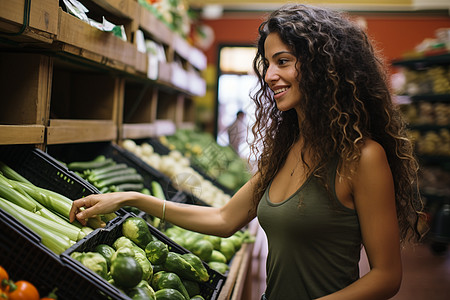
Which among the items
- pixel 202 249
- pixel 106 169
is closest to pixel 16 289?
pixel 202 249

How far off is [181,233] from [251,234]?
3.00 ft

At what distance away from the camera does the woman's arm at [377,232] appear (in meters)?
1.42

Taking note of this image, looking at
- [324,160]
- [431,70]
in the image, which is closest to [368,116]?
[324,160]

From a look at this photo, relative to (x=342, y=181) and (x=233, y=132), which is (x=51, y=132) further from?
(x=233, y=132)

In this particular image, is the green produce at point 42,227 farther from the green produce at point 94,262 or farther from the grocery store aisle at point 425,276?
the grocery store aisle at point 425,276

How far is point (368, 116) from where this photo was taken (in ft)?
5.13

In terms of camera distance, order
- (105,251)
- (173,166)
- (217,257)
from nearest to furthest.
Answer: (105,251), (217,257), (173,166)

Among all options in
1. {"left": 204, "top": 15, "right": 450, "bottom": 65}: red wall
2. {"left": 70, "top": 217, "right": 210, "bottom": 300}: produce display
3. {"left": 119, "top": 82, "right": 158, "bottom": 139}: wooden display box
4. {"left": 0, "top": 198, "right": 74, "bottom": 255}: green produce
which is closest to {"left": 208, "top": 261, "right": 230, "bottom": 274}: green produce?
{"left": 70, "top": 217, "right": 210, "bottom": 300}: produce display

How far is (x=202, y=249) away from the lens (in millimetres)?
2338

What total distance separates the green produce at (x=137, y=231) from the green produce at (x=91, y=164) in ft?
2.78

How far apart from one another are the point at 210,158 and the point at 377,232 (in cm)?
346

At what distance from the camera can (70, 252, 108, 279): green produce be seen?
1.38 metres

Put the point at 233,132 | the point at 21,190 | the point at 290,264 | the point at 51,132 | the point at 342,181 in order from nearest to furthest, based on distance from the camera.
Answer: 1. the point at 342,181
2. the point at 290,264
3. the point at 21,190
4. the point at 51,132
5. the point at 233,132

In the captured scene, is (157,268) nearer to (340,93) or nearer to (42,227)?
(42,227)
